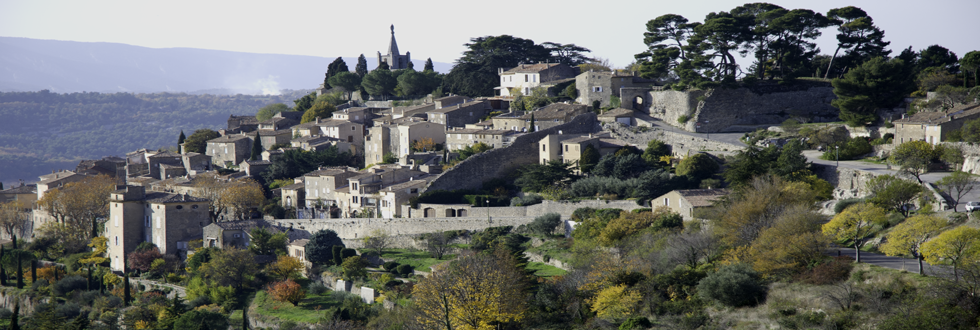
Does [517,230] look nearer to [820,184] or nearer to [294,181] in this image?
[820,184]

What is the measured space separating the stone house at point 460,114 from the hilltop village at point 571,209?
19cm

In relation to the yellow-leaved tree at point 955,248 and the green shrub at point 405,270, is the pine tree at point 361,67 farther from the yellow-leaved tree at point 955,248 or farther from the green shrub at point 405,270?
the yellow-leaved tree at point 955,248

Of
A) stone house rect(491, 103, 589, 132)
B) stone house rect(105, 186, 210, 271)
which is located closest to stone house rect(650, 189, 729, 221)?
stone house rect(491, 103, 589, 132)

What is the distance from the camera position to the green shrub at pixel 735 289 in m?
26.8

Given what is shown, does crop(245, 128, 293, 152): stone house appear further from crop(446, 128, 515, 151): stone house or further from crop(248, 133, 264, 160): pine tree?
crop(446, 128, 515, 151): stone house

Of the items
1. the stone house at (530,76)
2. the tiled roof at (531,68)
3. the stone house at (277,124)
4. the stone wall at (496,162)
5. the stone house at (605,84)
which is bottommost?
the stone wall at (496,162)

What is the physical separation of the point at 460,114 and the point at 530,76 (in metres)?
8.10

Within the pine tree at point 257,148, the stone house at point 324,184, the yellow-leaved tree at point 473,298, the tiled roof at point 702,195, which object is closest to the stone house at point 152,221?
the stone house at point 324,184

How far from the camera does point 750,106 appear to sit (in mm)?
49719

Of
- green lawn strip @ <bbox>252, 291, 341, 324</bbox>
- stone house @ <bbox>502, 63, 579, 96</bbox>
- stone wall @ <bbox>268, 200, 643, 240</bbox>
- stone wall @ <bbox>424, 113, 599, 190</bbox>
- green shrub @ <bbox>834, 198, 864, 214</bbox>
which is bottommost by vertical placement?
green lawn strip @ <bbox>252, 291, 341, 324</bbox>

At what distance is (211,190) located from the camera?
167 ft

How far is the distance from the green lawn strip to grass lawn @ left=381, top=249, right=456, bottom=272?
3630 millimetres

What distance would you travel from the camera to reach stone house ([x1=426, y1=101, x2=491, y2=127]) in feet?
184

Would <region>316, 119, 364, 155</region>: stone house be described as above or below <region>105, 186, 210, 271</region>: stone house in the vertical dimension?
above
